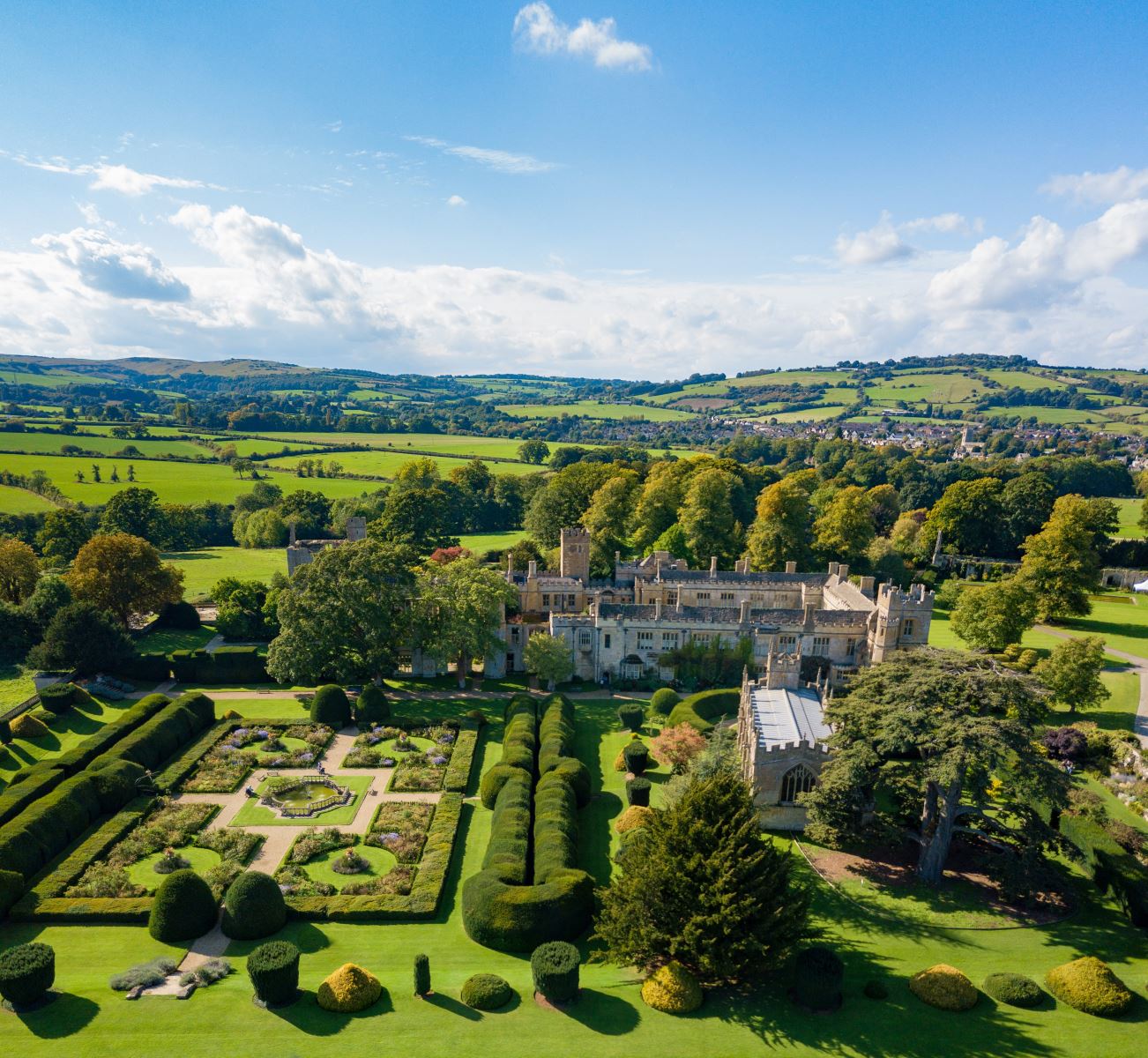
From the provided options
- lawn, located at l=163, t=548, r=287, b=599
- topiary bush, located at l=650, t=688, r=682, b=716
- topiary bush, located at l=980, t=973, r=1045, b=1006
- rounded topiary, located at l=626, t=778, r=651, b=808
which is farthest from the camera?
lawn, located at l=163, t=548, r=287, b=599

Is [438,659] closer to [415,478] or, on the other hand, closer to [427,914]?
[427,914]

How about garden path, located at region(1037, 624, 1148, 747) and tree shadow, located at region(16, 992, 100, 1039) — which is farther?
garden path, located at region(1037, 624, 1148, 747)

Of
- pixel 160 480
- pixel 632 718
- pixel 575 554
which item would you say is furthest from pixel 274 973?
pixel 160 480

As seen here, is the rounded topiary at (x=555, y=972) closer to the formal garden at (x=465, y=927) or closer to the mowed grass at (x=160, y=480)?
the formal garden at (x=465, y=927)

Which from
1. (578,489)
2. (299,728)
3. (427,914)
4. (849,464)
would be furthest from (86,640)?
(849,464)

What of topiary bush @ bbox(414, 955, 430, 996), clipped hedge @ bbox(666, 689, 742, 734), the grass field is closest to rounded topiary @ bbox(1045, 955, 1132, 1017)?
topiary bush @ bbox(414, 955, 430, 996)

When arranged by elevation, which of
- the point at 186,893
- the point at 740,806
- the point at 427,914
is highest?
the point at 740,806

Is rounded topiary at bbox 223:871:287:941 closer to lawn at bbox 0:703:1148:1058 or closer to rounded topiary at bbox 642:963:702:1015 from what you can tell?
lawn at bbox 0:703:1148:1058
